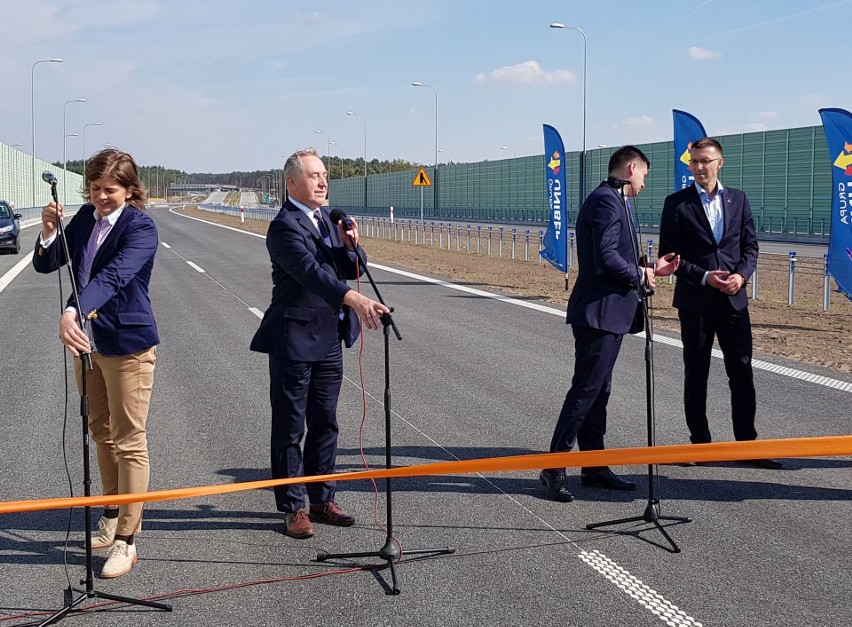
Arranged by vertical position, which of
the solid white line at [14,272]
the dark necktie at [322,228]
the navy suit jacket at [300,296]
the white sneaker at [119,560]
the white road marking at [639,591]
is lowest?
the white road marking at [639,591]

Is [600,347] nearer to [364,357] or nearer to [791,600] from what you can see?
[791,600]

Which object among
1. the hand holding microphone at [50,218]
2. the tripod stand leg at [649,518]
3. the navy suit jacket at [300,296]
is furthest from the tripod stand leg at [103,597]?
the tripod stand leg at [649,518]

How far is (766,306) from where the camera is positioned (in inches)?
668

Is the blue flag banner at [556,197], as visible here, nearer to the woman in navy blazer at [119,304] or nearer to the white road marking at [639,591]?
the white road marking at [639,591]

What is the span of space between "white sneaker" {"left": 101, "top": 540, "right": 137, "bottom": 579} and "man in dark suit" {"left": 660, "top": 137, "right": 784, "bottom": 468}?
143 inches

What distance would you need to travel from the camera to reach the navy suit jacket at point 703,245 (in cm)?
637

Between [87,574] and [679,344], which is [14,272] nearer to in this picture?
[679,344]

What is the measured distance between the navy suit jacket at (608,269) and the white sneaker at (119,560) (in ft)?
8.71

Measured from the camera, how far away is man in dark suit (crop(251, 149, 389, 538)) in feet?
15.9

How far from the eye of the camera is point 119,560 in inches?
176

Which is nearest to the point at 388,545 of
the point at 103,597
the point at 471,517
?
the point at 471,517

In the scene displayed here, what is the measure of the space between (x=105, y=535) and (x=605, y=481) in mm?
2798

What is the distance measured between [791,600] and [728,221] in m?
2.96

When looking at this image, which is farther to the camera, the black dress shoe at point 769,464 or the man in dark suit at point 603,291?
the black dress shoe at point 769,464
